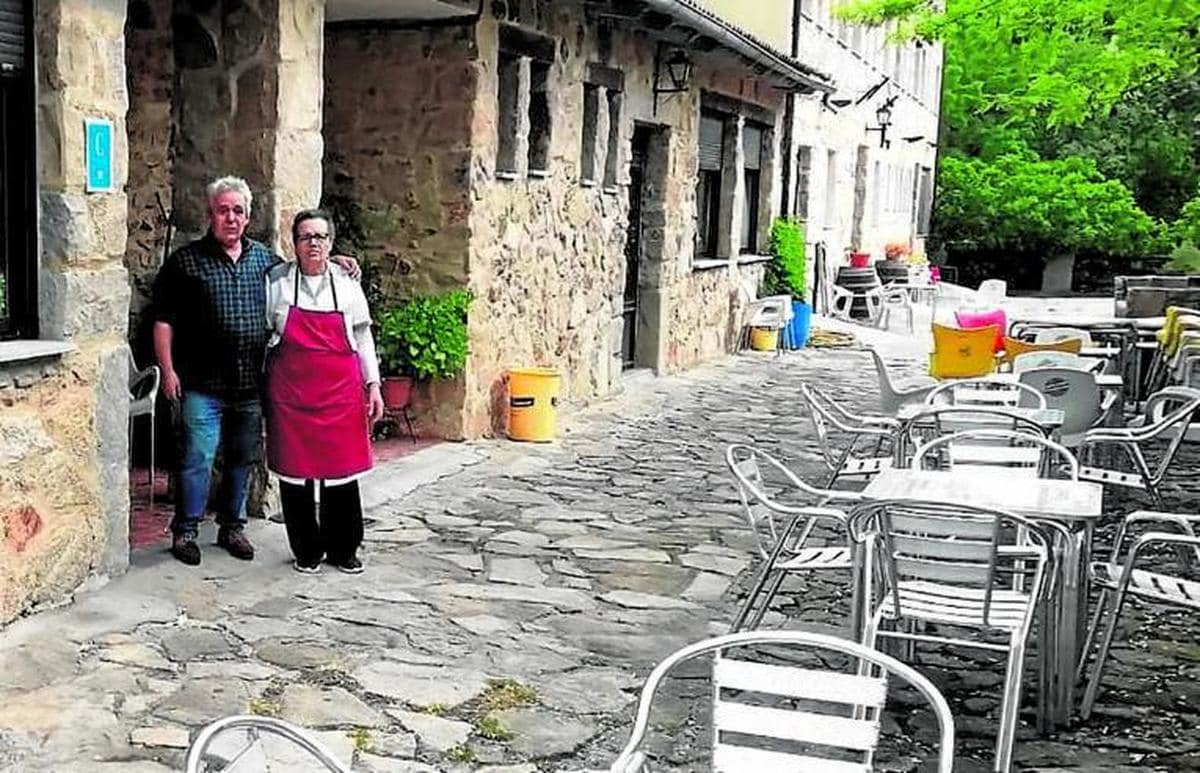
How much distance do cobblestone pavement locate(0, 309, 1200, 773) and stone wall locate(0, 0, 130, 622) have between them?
0.78ft

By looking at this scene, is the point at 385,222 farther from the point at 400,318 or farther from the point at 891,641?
the point at 891,641

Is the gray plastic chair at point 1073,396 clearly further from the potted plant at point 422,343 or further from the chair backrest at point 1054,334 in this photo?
the potted plant at point 422,343

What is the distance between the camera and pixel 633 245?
12609mm

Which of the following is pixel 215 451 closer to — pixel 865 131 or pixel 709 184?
pixel 709 184

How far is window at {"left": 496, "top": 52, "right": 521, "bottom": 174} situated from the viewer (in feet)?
29.6

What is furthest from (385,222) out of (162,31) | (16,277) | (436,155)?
(16,277)

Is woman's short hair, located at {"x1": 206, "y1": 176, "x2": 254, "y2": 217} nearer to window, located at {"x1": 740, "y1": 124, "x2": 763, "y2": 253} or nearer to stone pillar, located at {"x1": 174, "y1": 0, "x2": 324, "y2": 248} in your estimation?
stone pillar, located at {"x1": 174, "y1": 0, "x2": 324, "y2": 248}

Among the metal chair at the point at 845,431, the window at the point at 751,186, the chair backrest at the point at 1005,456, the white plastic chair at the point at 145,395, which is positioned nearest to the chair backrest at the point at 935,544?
the chair backrest at the point at 1005,456

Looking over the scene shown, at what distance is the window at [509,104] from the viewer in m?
9.02

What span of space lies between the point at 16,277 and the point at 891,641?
10.7ft

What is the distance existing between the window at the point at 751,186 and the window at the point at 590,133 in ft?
17.1

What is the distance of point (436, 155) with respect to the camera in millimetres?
8500

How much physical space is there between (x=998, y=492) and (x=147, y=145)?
4.69 m

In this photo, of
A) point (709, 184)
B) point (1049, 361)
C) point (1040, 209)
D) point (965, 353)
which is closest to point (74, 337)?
point (1049, 361)
